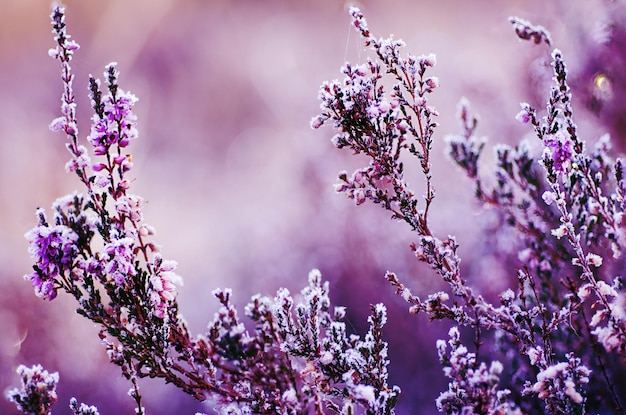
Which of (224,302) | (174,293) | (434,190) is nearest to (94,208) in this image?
(174,293)

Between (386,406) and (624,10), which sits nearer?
(386,406)

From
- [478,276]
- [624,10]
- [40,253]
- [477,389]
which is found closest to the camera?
[477,389]

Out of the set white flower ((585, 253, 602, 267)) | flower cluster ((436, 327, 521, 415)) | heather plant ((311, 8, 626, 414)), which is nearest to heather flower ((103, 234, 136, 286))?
heather plant ((311, 8, 626, 414))

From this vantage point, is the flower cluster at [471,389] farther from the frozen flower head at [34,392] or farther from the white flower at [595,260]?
the frozen flower head at [34,392]

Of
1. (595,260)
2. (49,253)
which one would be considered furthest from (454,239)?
(49,253)

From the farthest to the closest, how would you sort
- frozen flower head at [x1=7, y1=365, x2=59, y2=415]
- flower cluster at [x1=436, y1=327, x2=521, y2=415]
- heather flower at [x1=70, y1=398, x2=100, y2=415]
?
1. heather flower at [x1=70, y1=398, x2=100, y2=415]
2. frozen flower head at [x1=7, y1=365, x2=59, y2=415]
3. flower cluster at [x1=436, y1=327, x2=521, y2=415]

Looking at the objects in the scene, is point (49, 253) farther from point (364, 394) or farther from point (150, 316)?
point (364, 394)

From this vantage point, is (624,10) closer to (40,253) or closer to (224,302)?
(224,302)

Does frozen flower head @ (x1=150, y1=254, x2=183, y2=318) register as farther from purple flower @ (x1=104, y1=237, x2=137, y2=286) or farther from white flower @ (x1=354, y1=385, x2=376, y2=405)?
white flower @ (x1=354, y1=385, x2=376, y2=405)
